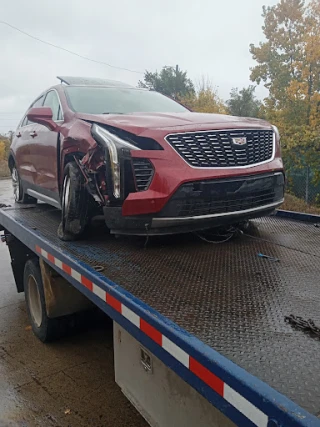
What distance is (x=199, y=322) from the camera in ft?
5.90

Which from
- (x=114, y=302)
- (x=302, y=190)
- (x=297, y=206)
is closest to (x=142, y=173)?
(x=114, y=302)

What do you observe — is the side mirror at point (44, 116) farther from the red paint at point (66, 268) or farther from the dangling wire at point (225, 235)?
the dangling wire at point (225, 235)

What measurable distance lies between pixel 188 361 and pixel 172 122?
182 centimetres

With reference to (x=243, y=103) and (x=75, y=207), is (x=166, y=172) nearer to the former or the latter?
(x=75, y=207)

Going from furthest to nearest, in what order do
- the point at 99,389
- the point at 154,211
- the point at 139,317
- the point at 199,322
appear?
1. the point at 99,389
2. the point at 154,211
3. the point at 139,317
4. the point at 199,322

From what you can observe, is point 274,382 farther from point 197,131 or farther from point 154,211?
point 197,131

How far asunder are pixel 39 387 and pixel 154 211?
1708 mm

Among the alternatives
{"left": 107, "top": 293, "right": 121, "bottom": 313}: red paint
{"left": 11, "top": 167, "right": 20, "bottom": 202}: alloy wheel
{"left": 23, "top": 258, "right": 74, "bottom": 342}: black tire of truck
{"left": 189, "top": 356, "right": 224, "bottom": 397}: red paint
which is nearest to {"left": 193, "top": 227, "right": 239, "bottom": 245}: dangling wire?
{"left": 107, "top": 293, "right": 121, "bottom": 313}: red paint

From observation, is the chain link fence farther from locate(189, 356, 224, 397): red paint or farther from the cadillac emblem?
locate(189, 356, 224, 397): red paint

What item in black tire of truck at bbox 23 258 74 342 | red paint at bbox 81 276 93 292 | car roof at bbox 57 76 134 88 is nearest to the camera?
red paint at bbox 81 276 93 292

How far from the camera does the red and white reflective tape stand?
1.25m

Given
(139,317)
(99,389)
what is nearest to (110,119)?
(139,317)

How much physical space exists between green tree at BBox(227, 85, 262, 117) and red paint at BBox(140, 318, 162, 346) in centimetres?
2222

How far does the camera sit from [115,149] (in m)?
2.70
